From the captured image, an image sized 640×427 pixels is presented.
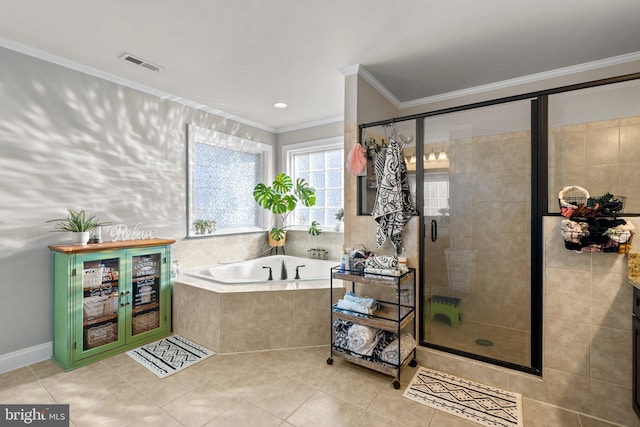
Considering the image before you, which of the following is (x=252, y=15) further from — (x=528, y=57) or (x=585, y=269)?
(x=585, y=269)

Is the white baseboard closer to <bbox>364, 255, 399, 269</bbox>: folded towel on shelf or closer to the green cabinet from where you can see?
the green cabinet

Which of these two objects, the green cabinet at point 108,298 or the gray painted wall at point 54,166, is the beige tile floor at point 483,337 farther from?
the gray painted wall at point 54,166

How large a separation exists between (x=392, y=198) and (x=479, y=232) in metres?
0.68

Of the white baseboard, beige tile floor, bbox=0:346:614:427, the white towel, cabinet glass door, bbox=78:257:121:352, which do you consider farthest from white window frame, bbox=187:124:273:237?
the white towel

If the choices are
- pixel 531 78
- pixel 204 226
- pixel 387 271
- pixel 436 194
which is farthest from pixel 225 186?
pixel 531 78

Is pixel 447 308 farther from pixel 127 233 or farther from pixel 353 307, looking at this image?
pixel 127 233

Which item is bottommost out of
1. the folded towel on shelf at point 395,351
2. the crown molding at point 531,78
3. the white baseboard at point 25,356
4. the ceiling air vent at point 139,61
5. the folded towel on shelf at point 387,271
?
the white baseboard at point 25,356

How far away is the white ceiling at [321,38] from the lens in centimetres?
192

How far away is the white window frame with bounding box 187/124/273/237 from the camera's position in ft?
11.5

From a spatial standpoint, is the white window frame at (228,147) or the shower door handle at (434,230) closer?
the shower door handle at (434,230)

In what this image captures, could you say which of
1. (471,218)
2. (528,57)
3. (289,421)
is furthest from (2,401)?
(528,57)

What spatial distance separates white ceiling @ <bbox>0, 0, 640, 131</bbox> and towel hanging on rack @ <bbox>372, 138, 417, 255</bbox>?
82 cm

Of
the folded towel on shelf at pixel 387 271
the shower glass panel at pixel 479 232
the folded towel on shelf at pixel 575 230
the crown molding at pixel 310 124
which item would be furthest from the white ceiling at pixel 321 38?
the folded towel on shelf at pixel 387 271

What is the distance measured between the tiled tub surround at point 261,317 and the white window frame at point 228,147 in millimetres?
1200
